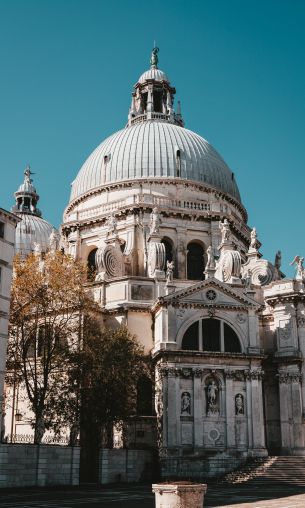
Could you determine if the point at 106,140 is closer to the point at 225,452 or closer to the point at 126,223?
the point at 126,223

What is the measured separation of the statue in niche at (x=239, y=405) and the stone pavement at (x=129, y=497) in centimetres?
734

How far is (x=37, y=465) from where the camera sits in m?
33.8

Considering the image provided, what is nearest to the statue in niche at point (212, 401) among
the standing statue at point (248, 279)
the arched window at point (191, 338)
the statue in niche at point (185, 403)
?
the statue in niche at point (185, 403)

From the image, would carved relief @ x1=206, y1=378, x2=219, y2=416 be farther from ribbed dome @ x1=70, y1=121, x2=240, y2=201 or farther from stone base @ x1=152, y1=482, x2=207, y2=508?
stone base @ x1=152, y1=482, x2=207, y2=508

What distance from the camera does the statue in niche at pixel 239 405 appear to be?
4331 cm

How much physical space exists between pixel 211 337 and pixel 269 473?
984 cm

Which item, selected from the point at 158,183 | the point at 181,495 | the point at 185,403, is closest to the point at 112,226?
the point at 158,183

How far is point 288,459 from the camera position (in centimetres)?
4175

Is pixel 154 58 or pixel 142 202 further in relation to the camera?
pixel 154 58

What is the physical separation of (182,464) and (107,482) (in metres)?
5.32

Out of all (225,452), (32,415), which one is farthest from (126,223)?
(225,452)

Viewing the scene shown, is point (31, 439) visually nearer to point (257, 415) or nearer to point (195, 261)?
point (257, 415)

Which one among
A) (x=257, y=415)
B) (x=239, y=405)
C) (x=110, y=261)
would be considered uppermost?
A: (x=110, y=261)

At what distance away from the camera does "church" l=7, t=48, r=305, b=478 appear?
42344 mm
